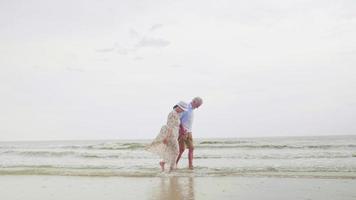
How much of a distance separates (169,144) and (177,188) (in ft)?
9.48

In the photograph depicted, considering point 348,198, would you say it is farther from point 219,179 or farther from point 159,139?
point 159,139

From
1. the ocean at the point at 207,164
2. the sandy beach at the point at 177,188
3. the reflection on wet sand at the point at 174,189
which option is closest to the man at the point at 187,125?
the ocean at the point at 207,164

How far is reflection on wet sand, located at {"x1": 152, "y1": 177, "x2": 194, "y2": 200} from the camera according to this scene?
22.9 ft

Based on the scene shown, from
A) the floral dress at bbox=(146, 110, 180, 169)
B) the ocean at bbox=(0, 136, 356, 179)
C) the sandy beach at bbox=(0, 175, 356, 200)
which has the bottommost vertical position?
the sandy beach at bbox=(0, 175, 356, 200)

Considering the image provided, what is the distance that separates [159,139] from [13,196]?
4091 millimetres

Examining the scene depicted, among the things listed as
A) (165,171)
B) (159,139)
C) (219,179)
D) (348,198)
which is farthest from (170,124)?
(348,198)

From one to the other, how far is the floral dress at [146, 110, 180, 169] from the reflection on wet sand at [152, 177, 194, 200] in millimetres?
1075

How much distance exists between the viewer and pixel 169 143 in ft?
35.2

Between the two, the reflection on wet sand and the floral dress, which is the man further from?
the reflection on wet sand

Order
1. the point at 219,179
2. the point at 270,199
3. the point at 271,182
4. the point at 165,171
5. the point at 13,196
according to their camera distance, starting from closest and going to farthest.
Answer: the point at 270,199, the point at 13,196, the point at 271,182, the point at 219,179, the point at 165,171

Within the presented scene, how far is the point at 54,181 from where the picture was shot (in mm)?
9539

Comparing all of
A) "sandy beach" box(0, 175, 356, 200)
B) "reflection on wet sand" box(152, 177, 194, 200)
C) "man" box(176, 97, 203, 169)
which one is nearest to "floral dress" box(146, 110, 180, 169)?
"man" box(176, 97, 203, 169)

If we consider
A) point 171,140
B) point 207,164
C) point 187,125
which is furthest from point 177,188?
point 207,164

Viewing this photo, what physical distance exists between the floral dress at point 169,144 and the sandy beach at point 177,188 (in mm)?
877
